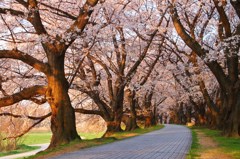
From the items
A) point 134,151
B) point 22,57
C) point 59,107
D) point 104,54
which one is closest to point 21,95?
point 22,57

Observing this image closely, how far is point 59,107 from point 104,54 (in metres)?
14.0

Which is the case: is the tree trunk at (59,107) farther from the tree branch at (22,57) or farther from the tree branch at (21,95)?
the tree branch at (21,95)

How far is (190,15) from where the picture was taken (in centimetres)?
2983

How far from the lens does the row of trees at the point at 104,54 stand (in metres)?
15.1

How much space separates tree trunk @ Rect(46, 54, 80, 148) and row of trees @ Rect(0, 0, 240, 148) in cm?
4

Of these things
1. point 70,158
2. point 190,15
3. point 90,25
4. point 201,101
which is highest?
point 190,15

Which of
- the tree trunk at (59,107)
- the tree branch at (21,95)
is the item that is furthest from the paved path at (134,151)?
the tree branch at (21,95)

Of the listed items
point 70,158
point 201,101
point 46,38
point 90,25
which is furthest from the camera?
point 201,101

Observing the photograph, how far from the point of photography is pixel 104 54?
28.5 meters

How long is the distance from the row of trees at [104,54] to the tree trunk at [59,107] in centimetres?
4

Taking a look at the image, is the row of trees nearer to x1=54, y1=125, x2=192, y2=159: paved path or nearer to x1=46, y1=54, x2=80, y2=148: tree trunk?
x1=46, y1=54, x2=80, y2=148: tree trunk

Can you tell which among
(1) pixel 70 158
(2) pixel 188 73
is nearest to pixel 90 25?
(1) pixel 70 158

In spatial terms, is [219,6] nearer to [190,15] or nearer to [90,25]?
[90,25]

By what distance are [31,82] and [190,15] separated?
14080 mm
